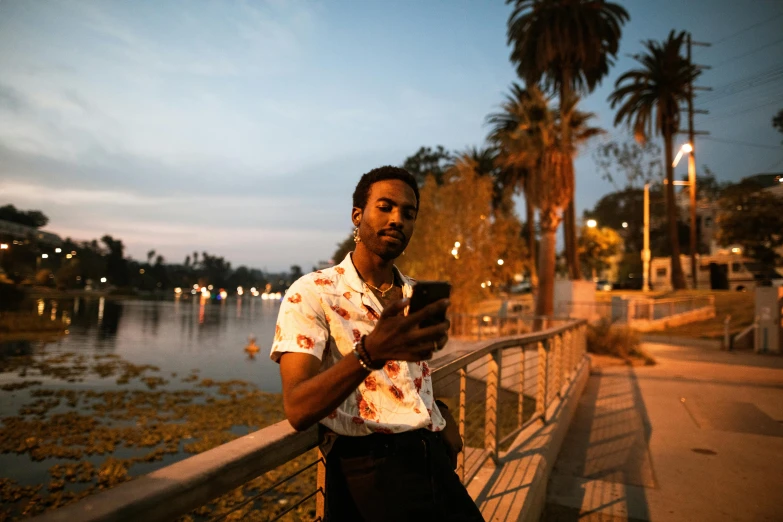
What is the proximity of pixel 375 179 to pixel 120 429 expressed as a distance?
550 inches

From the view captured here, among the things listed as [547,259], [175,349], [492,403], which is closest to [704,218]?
[547,259]

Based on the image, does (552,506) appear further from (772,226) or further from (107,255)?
(107,255)

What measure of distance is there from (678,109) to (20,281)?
7052 centimetres

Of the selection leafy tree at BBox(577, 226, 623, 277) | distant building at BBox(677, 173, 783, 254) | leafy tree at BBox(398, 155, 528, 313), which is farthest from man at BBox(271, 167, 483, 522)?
distant building at BBox(677, 173, 783, 254)

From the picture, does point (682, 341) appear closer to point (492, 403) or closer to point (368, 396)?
point (492, 403)

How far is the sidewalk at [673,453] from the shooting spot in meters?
4.45

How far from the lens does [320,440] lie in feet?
5.27

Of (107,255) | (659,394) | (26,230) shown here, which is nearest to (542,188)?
(659,394)

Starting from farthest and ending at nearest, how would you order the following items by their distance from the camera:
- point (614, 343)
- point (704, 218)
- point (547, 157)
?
1. point (704, 218)
2. point (547, 157)
3. point (614, 343)

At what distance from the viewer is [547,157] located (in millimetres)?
18750

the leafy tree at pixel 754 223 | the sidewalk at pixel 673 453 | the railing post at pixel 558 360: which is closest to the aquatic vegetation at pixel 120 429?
the sidewalk at pixel 673 453

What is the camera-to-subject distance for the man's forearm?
127 centimetres

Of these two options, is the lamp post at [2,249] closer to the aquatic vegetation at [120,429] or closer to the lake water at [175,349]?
the lake water at [175,349]

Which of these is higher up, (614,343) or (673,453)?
(614,343)
